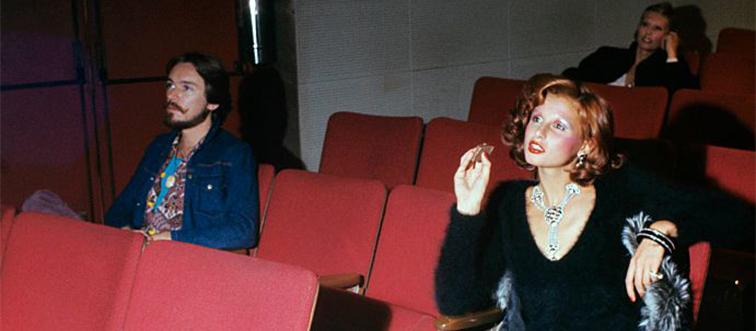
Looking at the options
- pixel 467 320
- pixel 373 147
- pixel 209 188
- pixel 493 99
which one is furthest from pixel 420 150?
pixel 467 320

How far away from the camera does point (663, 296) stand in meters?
1.74

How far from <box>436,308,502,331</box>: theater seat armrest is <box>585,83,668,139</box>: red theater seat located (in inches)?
64.3

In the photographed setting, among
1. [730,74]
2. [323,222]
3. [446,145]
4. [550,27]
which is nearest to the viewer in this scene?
[323,222]

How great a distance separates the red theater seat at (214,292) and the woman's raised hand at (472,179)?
39 cm

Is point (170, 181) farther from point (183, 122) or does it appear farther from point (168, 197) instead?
point (183, 122)

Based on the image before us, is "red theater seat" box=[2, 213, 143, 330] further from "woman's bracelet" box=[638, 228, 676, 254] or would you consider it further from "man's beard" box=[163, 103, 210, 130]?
"woman's bracelet" box=[638, 228, 676, 254]

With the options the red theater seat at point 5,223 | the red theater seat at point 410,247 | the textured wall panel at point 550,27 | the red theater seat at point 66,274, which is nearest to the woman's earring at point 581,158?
the red theater seat at point 410,247

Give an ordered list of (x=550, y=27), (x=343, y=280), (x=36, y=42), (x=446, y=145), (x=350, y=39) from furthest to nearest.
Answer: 1. (x=550, y=27)
2. (x=350, y=39)
3. (x=36, y=42)
4. (x=446, y=145)
5. (x=343, y=280)

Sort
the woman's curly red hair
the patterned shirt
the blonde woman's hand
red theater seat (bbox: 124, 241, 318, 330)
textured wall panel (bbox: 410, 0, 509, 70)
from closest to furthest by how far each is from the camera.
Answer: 1. red theater seat (bbox: 124, 241, 318, 330)
2. the woman's curly red hair
3. the patterned shirt
4. the blonde woman's hand
5. textured wall panel (bbox: 410, 0, 509, 70)

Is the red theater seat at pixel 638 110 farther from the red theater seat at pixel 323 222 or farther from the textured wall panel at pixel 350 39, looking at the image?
the red theater seat at pixel 323 222

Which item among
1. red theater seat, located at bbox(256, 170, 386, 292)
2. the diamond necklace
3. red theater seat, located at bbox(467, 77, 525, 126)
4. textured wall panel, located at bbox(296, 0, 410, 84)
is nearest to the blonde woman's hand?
red theater seat, located at bbox(467, 77, 525, 126)

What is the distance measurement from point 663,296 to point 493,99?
2105mm

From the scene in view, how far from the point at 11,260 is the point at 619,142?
175 cm

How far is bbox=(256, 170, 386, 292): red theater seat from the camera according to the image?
2.40 m
